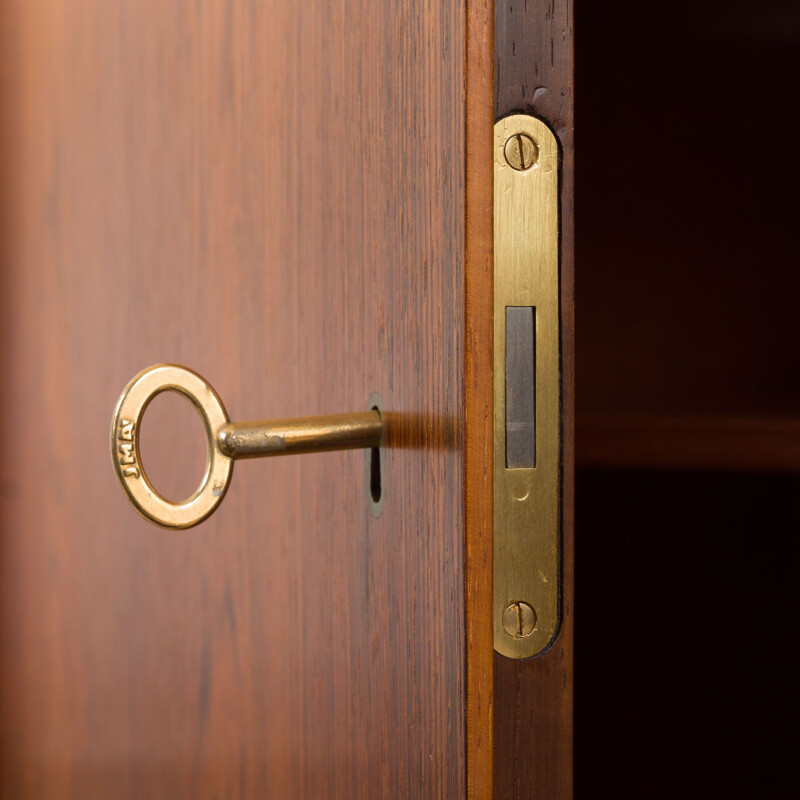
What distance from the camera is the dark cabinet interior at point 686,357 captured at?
0.69 meters

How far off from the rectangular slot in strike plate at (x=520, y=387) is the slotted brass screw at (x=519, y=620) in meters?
0.06

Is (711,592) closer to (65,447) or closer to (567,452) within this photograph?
(567,452)

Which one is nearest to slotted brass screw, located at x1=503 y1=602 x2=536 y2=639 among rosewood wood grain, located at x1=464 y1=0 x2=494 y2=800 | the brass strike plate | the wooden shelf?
the brass strike plate

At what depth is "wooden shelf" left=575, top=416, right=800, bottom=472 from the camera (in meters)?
0.57

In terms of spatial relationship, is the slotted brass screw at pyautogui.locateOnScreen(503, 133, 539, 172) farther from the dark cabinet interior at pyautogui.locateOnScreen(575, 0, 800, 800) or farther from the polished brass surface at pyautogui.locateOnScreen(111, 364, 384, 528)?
the dark cabinet interior at pyautogui.locateOnScreen(575, 0, 800, 800)

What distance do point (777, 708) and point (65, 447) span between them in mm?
655

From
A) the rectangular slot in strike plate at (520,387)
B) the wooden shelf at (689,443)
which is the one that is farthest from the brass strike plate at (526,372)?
the wooden shelf at (689,443)

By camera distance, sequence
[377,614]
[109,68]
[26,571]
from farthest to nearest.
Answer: [26,571] → [109,68] → [377,614]

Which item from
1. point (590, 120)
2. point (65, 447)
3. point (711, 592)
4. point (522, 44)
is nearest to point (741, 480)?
point (711, 592)

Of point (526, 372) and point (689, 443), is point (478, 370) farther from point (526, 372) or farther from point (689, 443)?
point (689, 443)

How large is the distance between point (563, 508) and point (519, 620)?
51mm

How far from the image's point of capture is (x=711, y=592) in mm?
693

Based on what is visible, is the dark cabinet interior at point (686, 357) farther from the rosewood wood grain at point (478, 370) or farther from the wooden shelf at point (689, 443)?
the rosewood wood grain at point (478, 370)

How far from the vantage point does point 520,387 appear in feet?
1.11
